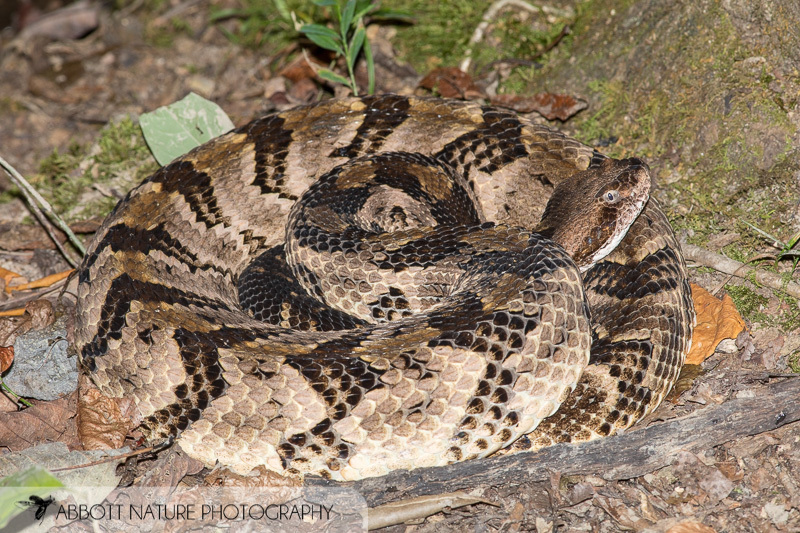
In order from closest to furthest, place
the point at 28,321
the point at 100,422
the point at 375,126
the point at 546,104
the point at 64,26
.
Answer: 1. the point at 100,422
2. the point at 28,321
3. the point at 375,126
4. the point at 546,104
5. the point at 64,26

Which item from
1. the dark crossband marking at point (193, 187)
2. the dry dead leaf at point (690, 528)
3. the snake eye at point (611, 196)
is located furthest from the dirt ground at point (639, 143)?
the dark crossband marking at point (193, 187)

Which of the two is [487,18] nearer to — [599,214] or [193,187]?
[599,214]

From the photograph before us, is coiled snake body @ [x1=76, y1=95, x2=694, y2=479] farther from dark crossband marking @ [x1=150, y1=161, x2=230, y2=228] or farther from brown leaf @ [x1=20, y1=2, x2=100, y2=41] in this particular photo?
brown leaf @ [x1=20, y1=2, x2=100, y2=41]

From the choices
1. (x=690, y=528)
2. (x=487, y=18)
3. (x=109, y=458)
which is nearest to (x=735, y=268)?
(x=690, y=528)

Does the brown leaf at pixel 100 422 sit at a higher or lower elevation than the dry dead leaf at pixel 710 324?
lower

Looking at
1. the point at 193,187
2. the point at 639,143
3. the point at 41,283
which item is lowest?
the point at 41,283

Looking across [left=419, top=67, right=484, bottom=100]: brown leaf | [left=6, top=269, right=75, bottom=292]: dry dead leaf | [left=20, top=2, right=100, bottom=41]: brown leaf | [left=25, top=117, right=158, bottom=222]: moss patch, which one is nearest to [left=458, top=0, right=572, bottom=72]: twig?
[left=419, top=67, right=484, bottom=100]: brown leaf

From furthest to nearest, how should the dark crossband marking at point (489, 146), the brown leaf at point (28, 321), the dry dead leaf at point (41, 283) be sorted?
the dry dead leaf at point (41, 283)
the dark crossband marking at point (489, 146)
the brown leaf at point (28, 321)

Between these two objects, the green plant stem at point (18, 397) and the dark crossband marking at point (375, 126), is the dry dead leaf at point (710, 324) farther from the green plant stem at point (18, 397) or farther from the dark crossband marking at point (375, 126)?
the green plant stem at point (18, 397)
